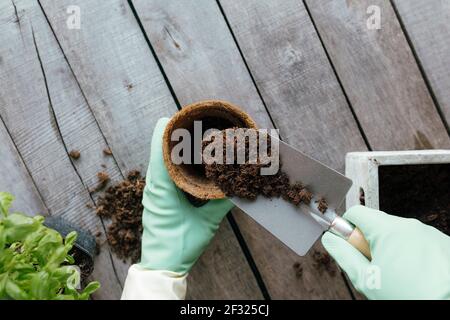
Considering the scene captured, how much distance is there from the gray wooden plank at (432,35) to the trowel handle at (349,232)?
1.50 feet

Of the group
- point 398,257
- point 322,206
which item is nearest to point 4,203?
point 322,206

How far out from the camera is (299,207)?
0.87 metres

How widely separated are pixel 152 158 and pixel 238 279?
1.17ft

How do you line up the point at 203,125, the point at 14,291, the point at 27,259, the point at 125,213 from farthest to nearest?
the point at 125,213
the point at 203,125
the point at 27,259
the point at 14,291

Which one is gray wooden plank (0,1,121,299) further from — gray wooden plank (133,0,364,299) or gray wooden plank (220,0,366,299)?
gray wooden plank (220,0,366,299)

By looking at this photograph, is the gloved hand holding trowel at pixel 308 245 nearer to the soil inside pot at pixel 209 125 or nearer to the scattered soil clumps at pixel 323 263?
the soil inside pot at pixel 209 125

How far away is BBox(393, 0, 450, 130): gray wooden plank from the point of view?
1082 millimetres

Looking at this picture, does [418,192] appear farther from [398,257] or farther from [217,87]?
[217,87]

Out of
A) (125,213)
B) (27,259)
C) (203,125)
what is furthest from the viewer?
(125,213)

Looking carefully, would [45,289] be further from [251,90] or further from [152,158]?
[251,90]

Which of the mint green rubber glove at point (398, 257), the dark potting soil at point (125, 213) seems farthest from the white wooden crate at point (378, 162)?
the dark potting soil at point (125, 213)

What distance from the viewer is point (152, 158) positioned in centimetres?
101

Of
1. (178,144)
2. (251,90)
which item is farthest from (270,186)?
(251,90)

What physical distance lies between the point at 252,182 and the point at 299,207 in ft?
0.33
